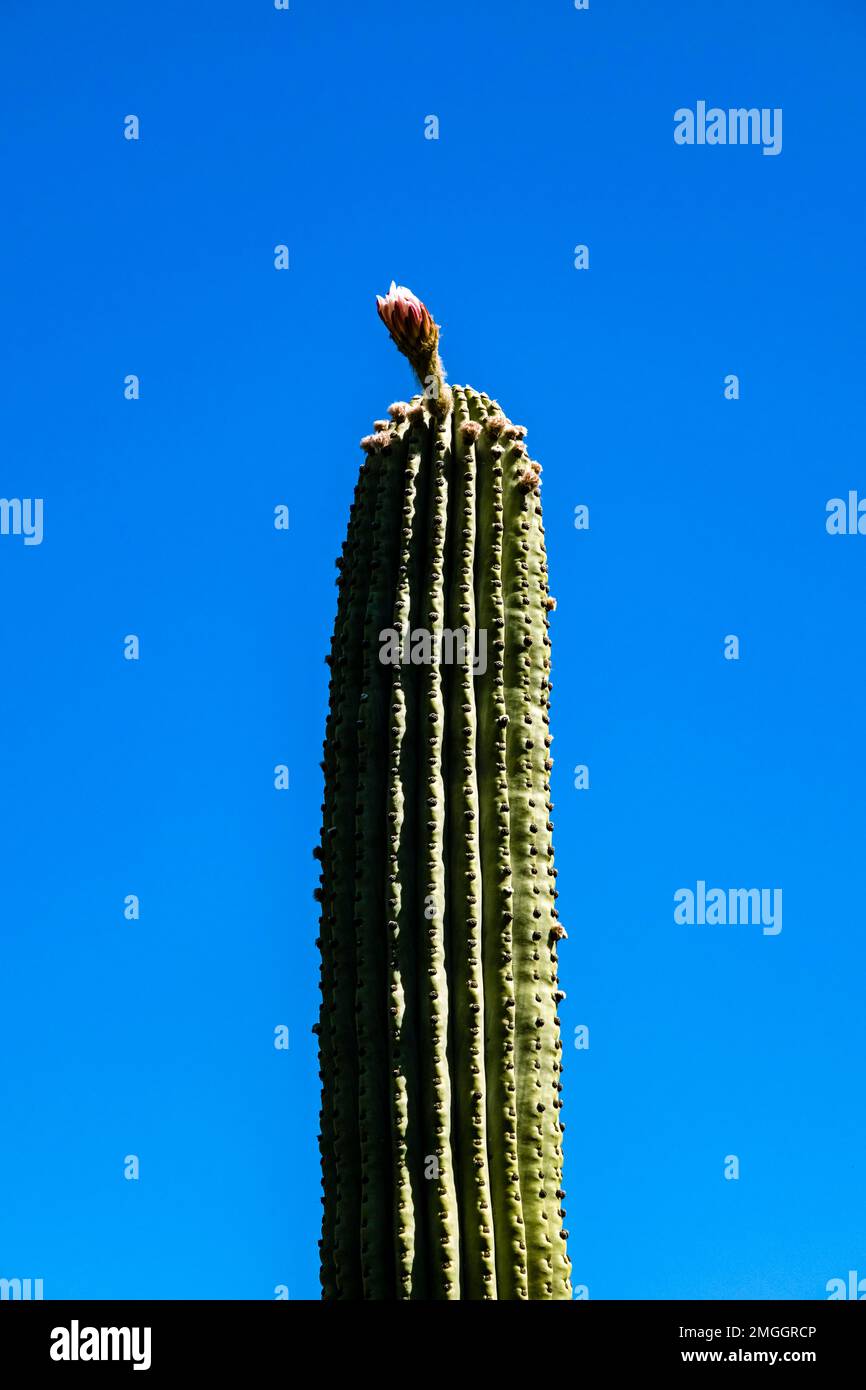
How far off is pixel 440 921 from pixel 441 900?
0.29 feet

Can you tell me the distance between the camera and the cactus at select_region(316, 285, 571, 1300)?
28.3ft

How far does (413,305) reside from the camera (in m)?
10.0

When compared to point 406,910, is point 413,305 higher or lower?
higher

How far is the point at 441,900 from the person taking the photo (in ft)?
29.1

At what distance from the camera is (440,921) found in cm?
884

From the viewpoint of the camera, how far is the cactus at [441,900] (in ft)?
28.3

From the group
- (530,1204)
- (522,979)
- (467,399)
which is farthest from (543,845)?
(467,399)

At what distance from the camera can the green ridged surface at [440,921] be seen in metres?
8.62

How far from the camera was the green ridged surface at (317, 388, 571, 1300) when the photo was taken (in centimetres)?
862
